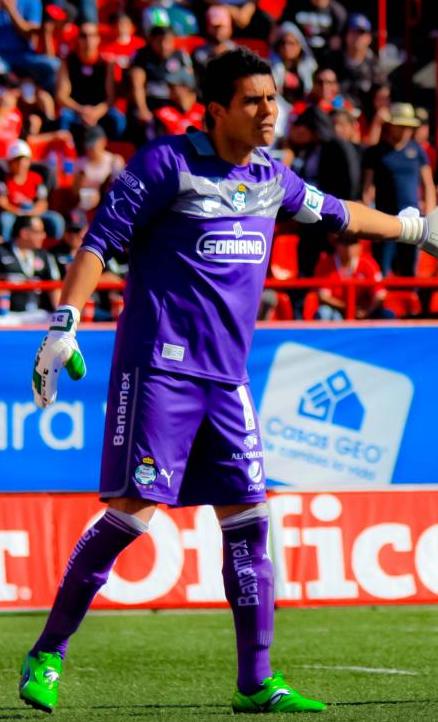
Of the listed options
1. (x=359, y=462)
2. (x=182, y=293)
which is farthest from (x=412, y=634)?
(x=182, y=293)

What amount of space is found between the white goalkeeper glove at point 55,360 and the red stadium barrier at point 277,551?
412 centimetres

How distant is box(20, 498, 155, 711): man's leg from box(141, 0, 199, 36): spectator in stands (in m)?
12.4

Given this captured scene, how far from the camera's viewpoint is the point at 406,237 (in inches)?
245

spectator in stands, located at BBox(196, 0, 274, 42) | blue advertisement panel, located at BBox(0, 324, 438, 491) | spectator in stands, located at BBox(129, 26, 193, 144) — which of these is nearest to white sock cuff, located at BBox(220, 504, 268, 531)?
blue advertisement panel, located at BBox(0, 324, 438, 491)

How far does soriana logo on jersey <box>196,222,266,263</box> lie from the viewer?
563 centimetres

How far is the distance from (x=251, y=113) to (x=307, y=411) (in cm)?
570

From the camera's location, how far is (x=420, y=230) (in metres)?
6.22

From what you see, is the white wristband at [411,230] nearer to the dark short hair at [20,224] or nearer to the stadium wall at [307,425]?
the stadium wall at [307,425]

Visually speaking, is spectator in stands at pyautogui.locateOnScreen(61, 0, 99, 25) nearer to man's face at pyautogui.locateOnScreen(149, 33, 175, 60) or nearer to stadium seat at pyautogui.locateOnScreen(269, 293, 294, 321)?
man's face at pyautogui.locateOnScreen(149, 33, 175, 60)

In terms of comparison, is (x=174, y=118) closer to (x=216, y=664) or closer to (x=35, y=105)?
(x=35, y=105)

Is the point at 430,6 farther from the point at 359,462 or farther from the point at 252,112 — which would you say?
the point at 252,112

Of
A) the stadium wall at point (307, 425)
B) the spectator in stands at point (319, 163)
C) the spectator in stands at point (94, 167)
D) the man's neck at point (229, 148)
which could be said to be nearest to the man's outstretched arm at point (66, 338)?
the man's neck at point (229, 148)

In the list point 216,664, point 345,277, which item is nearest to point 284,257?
point 345,277

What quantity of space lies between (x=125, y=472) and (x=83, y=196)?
31.2 ft
